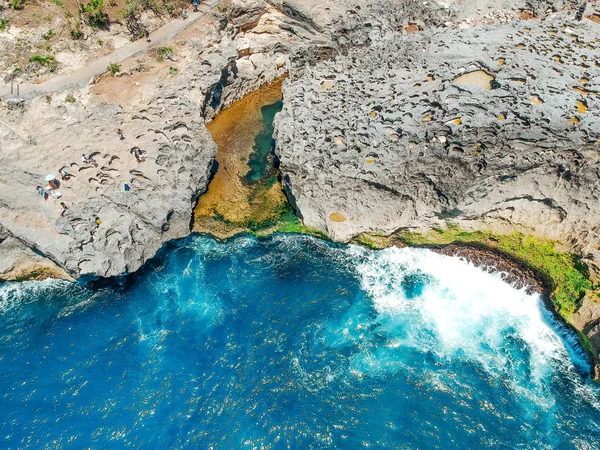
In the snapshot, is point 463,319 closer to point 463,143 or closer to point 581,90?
point 463,143

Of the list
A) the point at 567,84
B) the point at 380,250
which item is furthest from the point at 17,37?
the point at 567,84

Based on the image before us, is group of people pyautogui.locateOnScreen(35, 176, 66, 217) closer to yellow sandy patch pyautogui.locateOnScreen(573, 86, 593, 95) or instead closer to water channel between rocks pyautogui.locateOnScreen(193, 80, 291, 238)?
water channel between rocks pyautogui.locateOnScreen(193, 80, 291, 238)

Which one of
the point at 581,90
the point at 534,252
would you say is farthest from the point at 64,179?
the point at 581,90

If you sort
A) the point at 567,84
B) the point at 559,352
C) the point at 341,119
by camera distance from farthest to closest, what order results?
the point at 341,119 < the point at 567,84 < the point at 559,352

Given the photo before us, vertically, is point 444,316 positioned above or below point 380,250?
below

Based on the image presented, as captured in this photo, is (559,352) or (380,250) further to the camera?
(380,250)

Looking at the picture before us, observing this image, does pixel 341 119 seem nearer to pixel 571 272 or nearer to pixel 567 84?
pixel 567 84

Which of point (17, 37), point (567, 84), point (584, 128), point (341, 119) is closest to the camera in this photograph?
point (584, 128)
